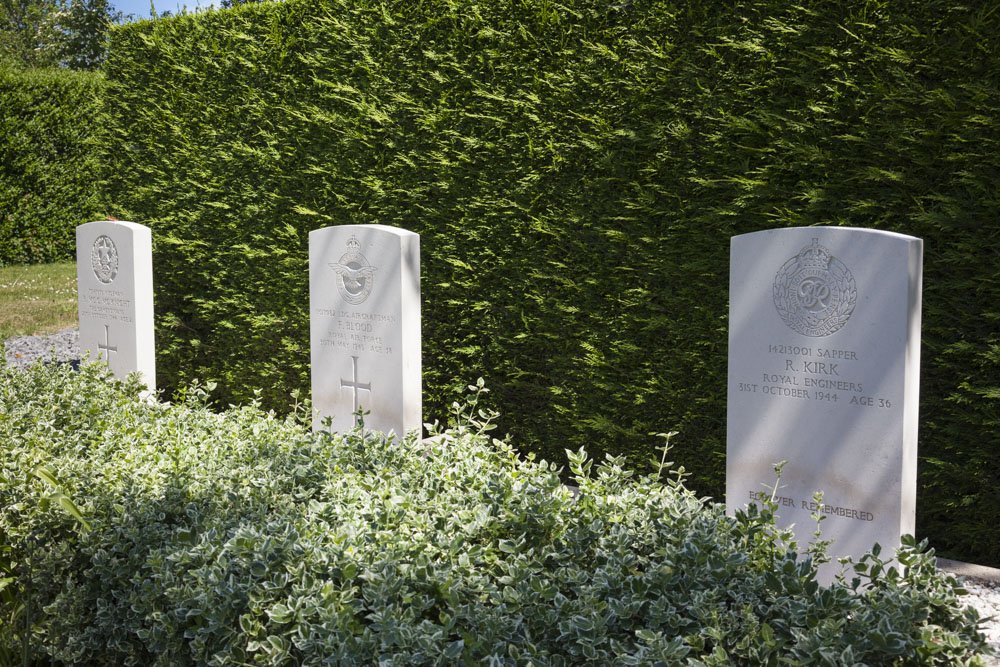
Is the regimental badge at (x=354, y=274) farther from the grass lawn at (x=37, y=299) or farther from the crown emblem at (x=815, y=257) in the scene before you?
the grass lawn at (x=37, y=299)

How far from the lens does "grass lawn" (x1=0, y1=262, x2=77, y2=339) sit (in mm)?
10688

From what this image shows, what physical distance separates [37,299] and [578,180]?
10.2 meters

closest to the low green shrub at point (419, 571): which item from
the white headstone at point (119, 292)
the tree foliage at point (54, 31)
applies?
the white headstone at point (119, 292)

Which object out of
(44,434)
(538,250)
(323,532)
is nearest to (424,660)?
(323,532)

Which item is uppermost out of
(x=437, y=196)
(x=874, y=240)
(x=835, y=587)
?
(x=437, y=196)

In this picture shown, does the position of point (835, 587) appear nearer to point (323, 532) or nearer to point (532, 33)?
point (323, 532)

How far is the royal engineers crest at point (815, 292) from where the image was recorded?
3.56 m

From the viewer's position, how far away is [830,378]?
3.61m

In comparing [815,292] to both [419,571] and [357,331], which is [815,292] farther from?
[357,331]

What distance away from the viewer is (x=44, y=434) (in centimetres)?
328

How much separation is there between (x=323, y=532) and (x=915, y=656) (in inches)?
59.9

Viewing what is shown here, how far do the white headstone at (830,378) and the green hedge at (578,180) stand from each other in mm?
714

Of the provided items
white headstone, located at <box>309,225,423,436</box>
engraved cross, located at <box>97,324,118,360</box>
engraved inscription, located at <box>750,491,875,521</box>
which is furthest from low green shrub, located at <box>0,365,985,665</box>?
engraved cross, located at <box>97,324,118,360</box>

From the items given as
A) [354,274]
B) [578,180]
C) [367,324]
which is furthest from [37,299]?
[578,180]
